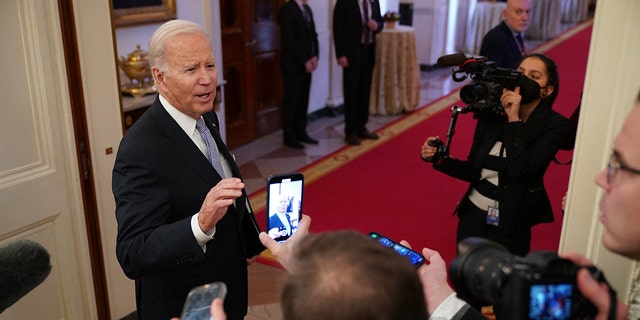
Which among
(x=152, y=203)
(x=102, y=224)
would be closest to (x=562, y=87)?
(x=102, y=224)

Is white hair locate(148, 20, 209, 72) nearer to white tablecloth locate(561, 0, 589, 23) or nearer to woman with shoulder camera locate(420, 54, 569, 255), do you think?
woman with shoulder camera locate(420, 54, 569, 255)

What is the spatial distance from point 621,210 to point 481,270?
0.29 metres

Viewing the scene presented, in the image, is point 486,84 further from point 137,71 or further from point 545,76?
point 137,71

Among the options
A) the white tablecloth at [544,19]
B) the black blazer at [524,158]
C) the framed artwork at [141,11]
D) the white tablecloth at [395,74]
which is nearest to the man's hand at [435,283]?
the black blazer at [524,158]

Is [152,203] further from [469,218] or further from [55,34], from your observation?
[469,218]

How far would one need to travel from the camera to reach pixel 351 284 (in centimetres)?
86

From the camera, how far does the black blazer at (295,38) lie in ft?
19.9

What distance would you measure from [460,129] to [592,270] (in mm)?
6020

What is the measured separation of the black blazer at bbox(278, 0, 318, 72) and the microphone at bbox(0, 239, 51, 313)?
5.09 metres

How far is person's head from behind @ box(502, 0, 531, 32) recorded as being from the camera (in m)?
4.78

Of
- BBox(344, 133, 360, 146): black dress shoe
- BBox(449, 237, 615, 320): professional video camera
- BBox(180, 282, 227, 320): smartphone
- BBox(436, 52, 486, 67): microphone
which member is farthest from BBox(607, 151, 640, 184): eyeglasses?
BBox(344, 133, 360, 146): black dress shoe

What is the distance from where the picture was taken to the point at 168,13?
477 centimetres

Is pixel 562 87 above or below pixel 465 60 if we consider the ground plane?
below

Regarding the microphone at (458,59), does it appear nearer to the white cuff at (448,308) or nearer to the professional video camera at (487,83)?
the professional video camera at (487,83)
